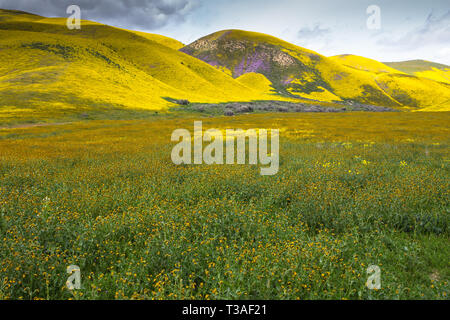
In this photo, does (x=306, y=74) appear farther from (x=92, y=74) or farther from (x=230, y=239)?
(x=230, y=239)

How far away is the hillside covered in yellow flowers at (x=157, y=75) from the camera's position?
174ft

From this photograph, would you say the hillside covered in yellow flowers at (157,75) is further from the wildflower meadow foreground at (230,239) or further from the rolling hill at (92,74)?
the wildflower meadow foreground at (230,239)

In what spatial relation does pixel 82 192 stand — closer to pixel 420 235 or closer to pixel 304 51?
pixel 420 235

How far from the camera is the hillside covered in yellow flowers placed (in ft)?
174

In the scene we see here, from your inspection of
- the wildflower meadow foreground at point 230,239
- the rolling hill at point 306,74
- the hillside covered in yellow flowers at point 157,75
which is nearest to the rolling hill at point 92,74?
the hillside covered in yellow flowers at point 157,75

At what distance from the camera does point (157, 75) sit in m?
95.8

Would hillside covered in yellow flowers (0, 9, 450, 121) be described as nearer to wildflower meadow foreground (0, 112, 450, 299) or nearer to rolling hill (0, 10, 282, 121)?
rolling hill (0, 10, 282, 121)

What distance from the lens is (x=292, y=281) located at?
3.37 m

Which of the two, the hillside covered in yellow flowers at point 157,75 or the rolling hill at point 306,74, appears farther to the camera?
the rolling hill at point 306,74

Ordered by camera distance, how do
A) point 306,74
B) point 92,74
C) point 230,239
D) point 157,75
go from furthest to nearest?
point 306,74
point 157,75
point 92,74
point 230,239

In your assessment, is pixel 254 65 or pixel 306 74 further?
pixel 254 65

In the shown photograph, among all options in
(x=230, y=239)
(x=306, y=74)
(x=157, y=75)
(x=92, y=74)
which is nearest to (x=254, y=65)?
(x=306, y=74)

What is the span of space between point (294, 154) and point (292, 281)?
395 inches

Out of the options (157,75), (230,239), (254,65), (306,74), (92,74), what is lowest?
(230,239)
